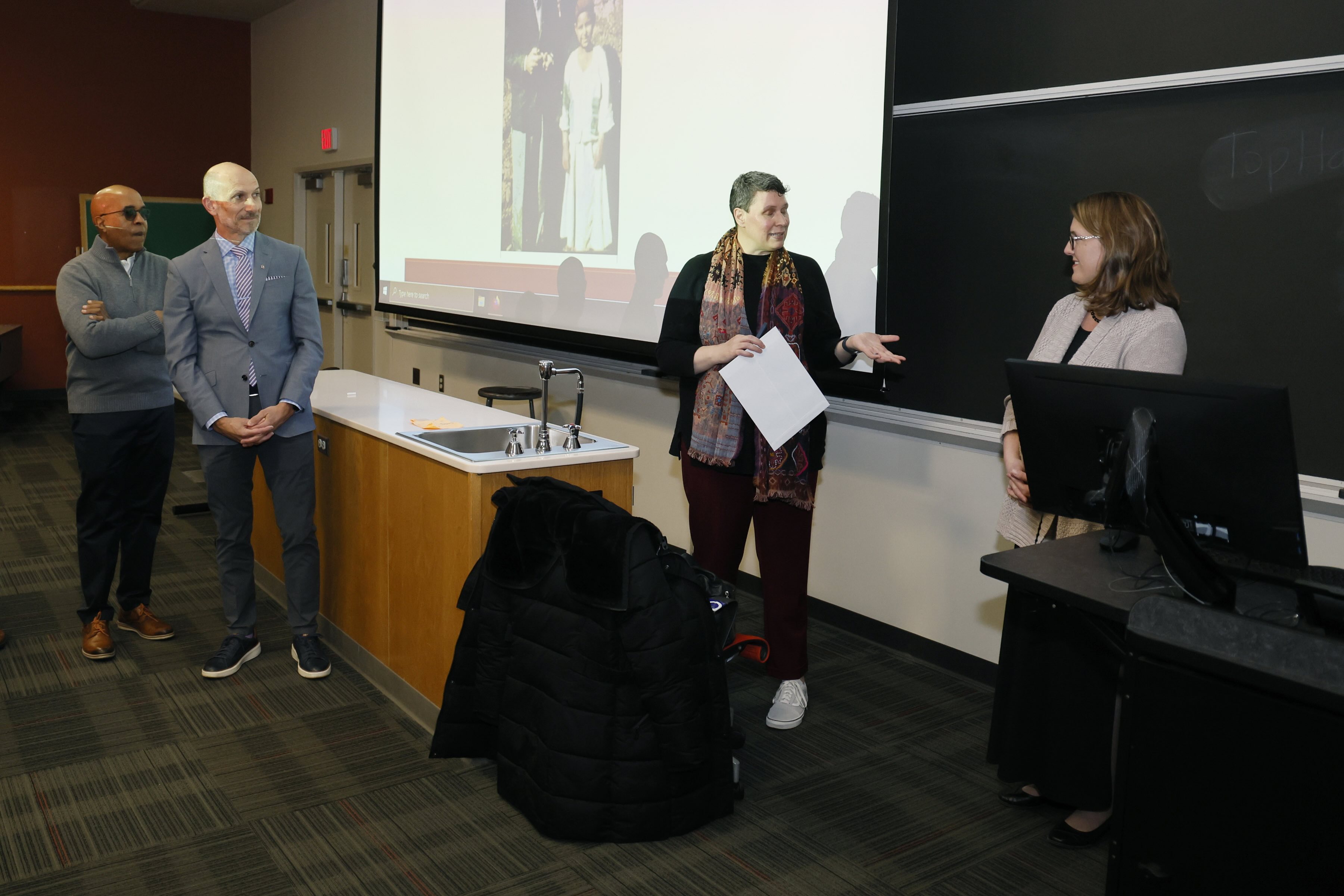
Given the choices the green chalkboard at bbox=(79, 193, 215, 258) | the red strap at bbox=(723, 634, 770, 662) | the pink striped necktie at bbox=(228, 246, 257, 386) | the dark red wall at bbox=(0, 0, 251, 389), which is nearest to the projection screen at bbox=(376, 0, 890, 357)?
the red strap at bbox=(723, 634, 770, 662)

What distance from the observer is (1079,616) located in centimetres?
222

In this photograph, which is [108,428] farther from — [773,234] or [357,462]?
[773,234]

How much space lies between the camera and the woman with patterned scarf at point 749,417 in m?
2.79

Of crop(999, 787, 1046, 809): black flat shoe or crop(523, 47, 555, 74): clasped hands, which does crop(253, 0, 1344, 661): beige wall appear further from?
crop(523, 47, 555, 74): clasped hands

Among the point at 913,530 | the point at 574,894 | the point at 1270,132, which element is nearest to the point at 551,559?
the point at 574,894

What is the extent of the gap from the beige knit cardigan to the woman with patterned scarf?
0.46 meters

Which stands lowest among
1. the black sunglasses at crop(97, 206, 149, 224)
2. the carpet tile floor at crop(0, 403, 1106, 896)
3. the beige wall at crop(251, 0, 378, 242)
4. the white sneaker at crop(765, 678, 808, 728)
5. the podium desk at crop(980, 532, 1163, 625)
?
the carpet tile floor at crop(0, 403, 1106, 896)

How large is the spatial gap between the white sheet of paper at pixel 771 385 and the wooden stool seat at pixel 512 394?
7.10ft

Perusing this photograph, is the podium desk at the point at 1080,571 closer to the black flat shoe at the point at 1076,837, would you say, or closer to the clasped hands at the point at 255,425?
the black flat shoe at the point at 1076,837

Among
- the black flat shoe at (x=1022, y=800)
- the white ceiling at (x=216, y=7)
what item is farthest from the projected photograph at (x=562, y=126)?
the white ceiling at (x=216, y=7)

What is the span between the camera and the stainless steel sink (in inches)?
109

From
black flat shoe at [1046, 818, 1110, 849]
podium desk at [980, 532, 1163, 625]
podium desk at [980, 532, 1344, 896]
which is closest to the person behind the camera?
podium desk at [980, 532, 1344, 896]

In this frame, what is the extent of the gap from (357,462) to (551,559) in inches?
45.4

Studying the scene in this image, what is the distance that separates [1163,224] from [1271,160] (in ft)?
0.96
